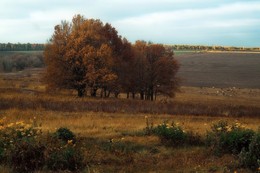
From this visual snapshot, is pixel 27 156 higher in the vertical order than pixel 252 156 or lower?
higher

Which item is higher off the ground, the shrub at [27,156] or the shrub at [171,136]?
the shrub at [27,156]

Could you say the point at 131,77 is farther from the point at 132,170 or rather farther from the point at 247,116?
the point at 132,170

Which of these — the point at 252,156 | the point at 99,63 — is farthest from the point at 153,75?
the point at 252,156

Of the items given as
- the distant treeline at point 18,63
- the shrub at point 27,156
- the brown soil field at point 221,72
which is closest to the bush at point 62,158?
the shrub at point 27,156

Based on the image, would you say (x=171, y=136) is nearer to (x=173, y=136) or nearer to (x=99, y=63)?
(x=173, y=136)

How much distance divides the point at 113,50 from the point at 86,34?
18.3ft

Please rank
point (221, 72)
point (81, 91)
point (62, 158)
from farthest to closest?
point (221, 72), point (81, 91), point (62, 158)

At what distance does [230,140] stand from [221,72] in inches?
3978

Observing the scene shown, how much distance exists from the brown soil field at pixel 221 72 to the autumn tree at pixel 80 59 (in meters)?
37.9

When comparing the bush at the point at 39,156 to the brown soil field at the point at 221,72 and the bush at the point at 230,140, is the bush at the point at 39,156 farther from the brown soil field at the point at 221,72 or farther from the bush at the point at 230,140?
the brown soil field at the point at 221,72

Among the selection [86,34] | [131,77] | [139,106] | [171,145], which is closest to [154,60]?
[131,77]

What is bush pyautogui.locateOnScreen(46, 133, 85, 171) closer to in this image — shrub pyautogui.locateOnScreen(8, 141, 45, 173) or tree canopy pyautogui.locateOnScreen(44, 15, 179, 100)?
shrub pyautogui.locateOnScreen(8, 141, 45, 173)

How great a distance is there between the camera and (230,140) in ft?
35.4

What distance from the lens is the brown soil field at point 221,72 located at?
297 feet
